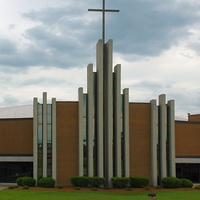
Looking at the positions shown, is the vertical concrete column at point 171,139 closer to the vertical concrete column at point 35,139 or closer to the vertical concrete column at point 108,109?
the vertical concrete column at point 108,109

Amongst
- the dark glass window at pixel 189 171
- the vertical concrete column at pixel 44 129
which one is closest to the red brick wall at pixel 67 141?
the vertical concrete column at pixel 44 129

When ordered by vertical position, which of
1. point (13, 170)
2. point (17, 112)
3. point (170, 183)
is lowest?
point (170, 183)

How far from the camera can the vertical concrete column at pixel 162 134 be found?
47.7 m

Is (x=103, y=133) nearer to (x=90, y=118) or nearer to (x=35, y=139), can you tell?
(x=90, y=118)

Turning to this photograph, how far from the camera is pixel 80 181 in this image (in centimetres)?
4450

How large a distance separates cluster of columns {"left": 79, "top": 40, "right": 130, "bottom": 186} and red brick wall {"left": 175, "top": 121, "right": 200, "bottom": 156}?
26.9ft

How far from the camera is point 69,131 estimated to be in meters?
47.6

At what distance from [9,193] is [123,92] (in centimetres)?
1636

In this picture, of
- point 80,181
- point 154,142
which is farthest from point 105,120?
point 80,181

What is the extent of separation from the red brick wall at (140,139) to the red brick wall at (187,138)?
5.17 meters

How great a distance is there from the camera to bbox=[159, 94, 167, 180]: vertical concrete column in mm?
47719

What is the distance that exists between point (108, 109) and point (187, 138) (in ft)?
39.2

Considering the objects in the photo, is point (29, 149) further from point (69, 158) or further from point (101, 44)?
point (101, 44)

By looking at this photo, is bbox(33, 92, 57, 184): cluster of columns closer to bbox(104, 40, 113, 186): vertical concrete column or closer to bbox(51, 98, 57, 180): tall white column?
bbox(51, 98, 57, 180): tall white column
